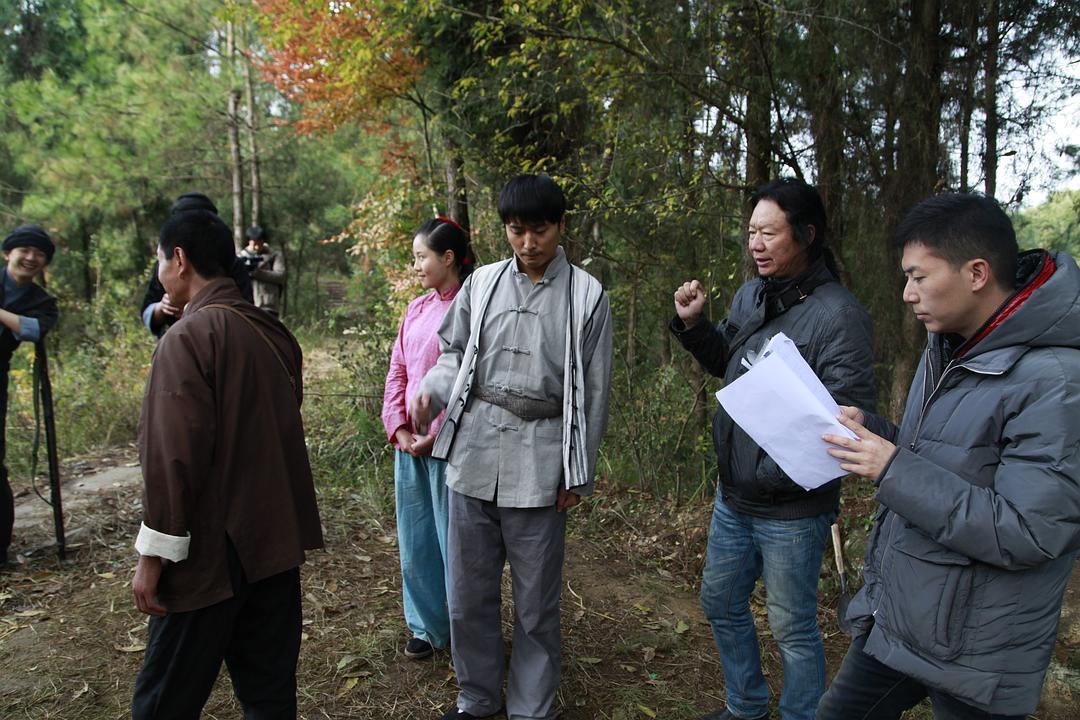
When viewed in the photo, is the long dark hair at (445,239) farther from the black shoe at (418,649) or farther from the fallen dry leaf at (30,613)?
the fallen dry leaf at (30,613)

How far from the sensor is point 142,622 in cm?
346

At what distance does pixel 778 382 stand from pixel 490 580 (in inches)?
51.7

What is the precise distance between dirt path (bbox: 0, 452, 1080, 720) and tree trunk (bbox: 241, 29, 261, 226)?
10.8m

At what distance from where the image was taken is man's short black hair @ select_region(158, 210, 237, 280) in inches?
78.6

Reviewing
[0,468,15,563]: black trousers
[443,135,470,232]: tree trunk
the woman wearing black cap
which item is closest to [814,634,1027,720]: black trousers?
the woman wearing black cap

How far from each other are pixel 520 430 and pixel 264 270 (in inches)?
232

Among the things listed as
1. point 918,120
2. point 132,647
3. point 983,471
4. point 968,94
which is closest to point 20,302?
point 132,647

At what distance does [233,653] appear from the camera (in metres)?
2.10

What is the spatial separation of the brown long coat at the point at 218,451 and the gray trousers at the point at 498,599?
614 millimetres

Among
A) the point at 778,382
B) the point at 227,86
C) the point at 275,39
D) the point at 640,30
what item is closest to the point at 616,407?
the point at 640,30

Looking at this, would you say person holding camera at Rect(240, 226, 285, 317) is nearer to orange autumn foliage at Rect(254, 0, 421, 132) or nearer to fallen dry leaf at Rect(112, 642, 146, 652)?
orange autumn foliage at Rect(254, 0, 421, 132)

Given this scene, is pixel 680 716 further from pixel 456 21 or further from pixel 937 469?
pixel 456 21

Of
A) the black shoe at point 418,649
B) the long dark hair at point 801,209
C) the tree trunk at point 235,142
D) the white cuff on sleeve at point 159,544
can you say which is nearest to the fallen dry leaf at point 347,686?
the black shoe at point 418,649

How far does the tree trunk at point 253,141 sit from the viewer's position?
45.8ft
